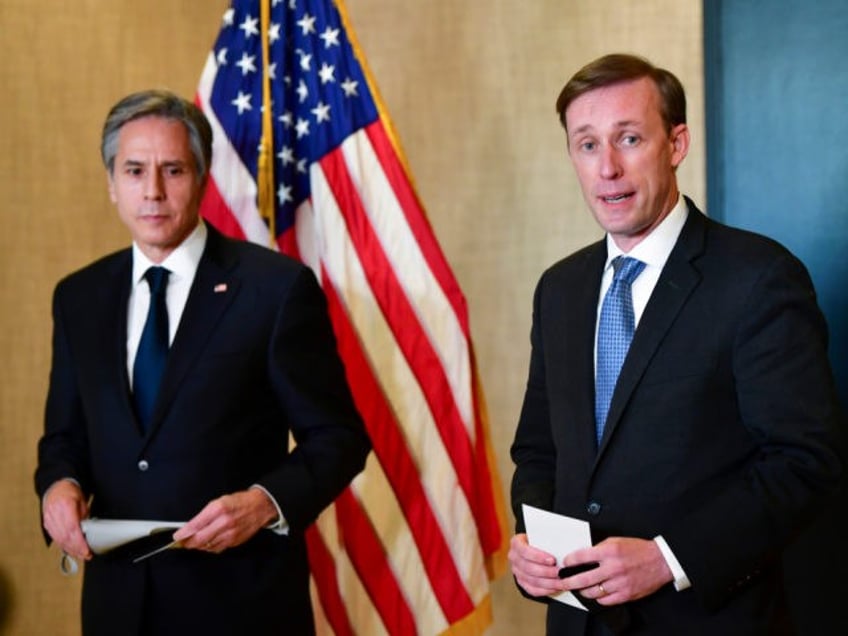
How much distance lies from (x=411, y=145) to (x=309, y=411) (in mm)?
1809

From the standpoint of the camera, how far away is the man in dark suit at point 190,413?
2.19 meters

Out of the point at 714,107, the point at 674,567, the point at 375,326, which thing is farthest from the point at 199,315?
the point at 714,107

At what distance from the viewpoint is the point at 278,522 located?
2.21 meters

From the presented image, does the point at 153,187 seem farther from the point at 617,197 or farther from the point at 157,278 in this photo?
the point at 617,197

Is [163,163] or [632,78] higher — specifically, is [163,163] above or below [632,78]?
below

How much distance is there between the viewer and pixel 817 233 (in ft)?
9.32

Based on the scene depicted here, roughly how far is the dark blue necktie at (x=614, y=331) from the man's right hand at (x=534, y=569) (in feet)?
0.78

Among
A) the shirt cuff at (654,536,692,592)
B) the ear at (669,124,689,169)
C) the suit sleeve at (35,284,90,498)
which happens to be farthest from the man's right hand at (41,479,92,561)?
the ear at (669,124,689,169)

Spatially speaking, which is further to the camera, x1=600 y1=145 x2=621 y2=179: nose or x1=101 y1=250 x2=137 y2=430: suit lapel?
x1=101 y1=250 x2=137 y2=430: suit lapel

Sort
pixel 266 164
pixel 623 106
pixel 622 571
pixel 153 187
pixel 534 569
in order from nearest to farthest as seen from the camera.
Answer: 1. pixel 622 571
2. pixel 534 569
3. pixel 623 106
4. pixel 153 187
5. pixel 266 164

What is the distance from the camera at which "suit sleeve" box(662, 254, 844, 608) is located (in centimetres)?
168

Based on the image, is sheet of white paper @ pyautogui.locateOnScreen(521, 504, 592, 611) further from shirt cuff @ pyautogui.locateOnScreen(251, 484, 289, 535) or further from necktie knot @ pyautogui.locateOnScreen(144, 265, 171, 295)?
necktie knot @ pyautogui.locateOnScreen(144, 265, 171, 295)

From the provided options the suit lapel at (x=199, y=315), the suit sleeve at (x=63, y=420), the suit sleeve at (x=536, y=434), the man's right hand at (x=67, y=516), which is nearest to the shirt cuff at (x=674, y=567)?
the suit sleeve at (x=536, y=434)

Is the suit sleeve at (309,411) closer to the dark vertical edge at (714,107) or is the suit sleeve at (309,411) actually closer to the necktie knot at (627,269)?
the necktie knot at (627,269)
